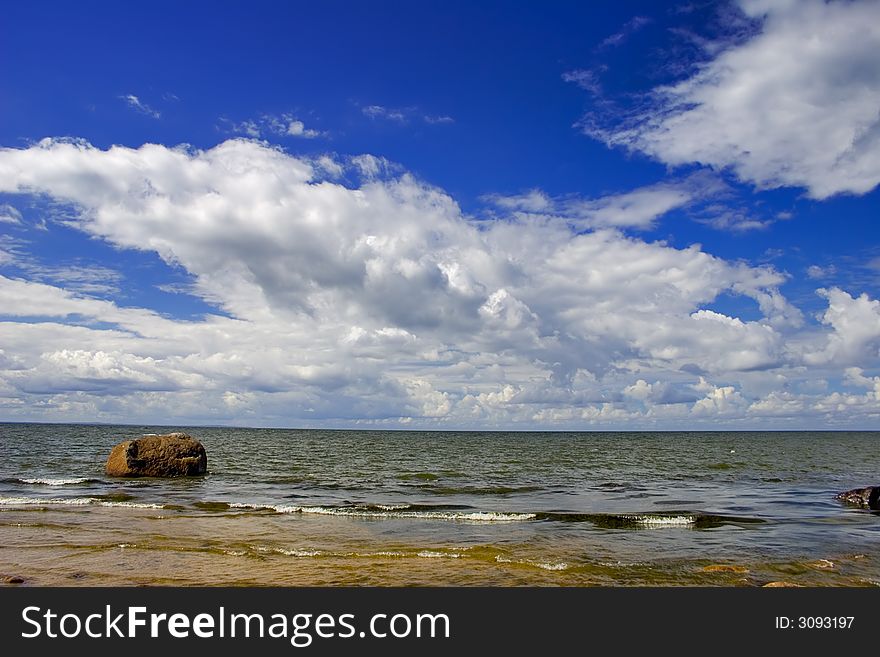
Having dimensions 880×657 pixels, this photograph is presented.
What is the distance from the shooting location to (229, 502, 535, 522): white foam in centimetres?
2219

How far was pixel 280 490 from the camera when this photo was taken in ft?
103

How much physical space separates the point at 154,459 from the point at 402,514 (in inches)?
749

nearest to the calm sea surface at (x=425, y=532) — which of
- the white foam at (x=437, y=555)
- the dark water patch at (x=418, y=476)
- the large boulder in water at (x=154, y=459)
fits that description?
the white foam at (x=437, y=555)

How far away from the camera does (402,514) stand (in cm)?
2316

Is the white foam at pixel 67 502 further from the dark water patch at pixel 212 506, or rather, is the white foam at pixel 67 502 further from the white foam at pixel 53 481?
the white foam at pixel 53 481

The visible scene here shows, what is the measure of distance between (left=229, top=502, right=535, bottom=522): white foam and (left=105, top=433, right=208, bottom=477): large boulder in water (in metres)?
12.2

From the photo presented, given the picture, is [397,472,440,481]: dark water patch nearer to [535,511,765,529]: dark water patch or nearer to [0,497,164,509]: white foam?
[535,511,765,529]: dark water patch

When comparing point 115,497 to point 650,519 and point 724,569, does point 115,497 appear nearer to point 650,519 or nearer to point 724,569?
point 650,519

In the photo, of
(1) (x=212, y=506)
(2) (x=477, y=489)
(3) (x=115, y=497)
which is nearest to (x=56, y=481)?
(3) (x=115, y=497)

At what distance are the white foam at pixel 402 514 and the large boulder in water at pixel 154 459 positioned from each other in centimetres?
1218

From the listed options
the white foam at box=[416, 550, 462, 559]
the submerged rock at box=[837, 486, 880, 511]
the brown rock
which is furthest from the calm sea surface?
the submerged rock at box=[837, 486, 880, 511]

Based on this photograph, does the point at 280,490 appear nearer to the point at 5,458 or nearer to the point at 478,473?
the point at 478,473
